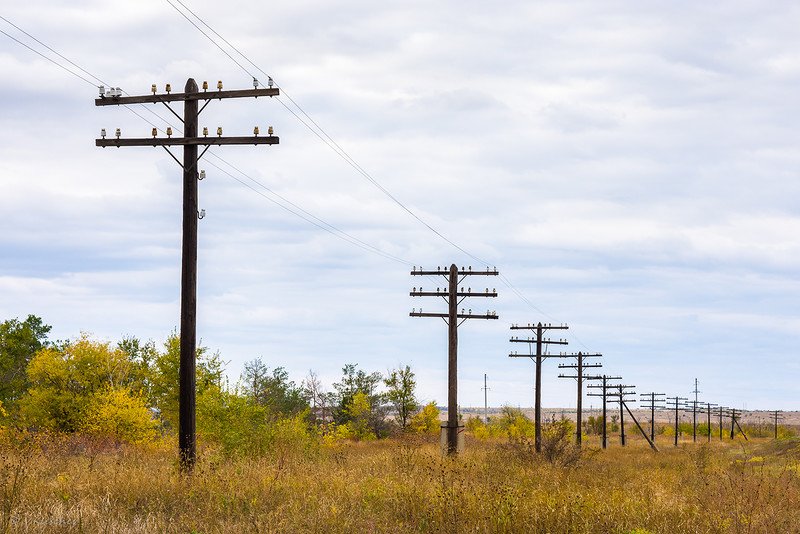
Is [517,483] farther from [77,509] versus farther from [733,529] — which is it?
[77,509]

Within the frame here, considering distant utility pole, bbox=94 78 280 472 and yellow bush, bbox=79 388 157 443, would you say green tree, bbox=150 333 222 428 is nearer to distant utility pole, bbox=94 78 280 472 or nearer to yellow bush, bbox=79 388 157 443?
yellow bush, bbox=79 388 157 443

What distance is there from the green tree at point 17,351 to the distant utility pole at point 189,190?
2428 inches

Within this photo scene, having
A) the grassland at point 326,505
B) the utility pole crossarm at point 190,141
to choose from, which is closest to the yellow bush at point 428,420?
the utility pole crossarm at point 190,141

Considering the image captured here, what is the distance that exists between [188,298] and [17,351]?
69446 mm

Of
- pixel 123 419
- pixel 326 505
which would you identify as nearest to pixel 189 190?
pixel 326 505

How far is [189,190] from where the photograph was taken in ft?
61.1

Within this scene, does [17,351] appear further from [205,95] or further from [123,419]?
[205,95]

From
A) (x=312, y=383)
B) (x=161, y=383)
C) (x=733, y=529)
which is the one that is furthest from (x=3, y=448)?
(x=312, y=383)

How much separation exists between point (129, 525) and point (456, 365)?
24491mm

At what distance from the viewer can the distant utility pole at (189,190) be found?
18359mm

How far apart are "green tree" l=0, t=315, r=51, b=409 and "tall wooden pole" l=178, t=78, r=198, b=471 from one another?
61.7 meters

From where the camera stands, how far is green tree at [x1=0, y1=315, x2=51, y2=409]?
2975 inches

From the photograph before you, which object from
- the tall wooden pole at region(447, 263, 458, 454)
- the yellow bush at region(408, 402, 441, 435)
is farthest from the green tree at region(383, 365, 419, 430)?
the tall wooden pole at region(447, 263, 458, 454)

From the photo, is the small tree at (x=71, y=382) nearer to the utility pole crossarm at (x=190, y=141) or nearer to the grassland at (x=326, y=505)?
the utility pole crossarm at (x=190, y=141)
